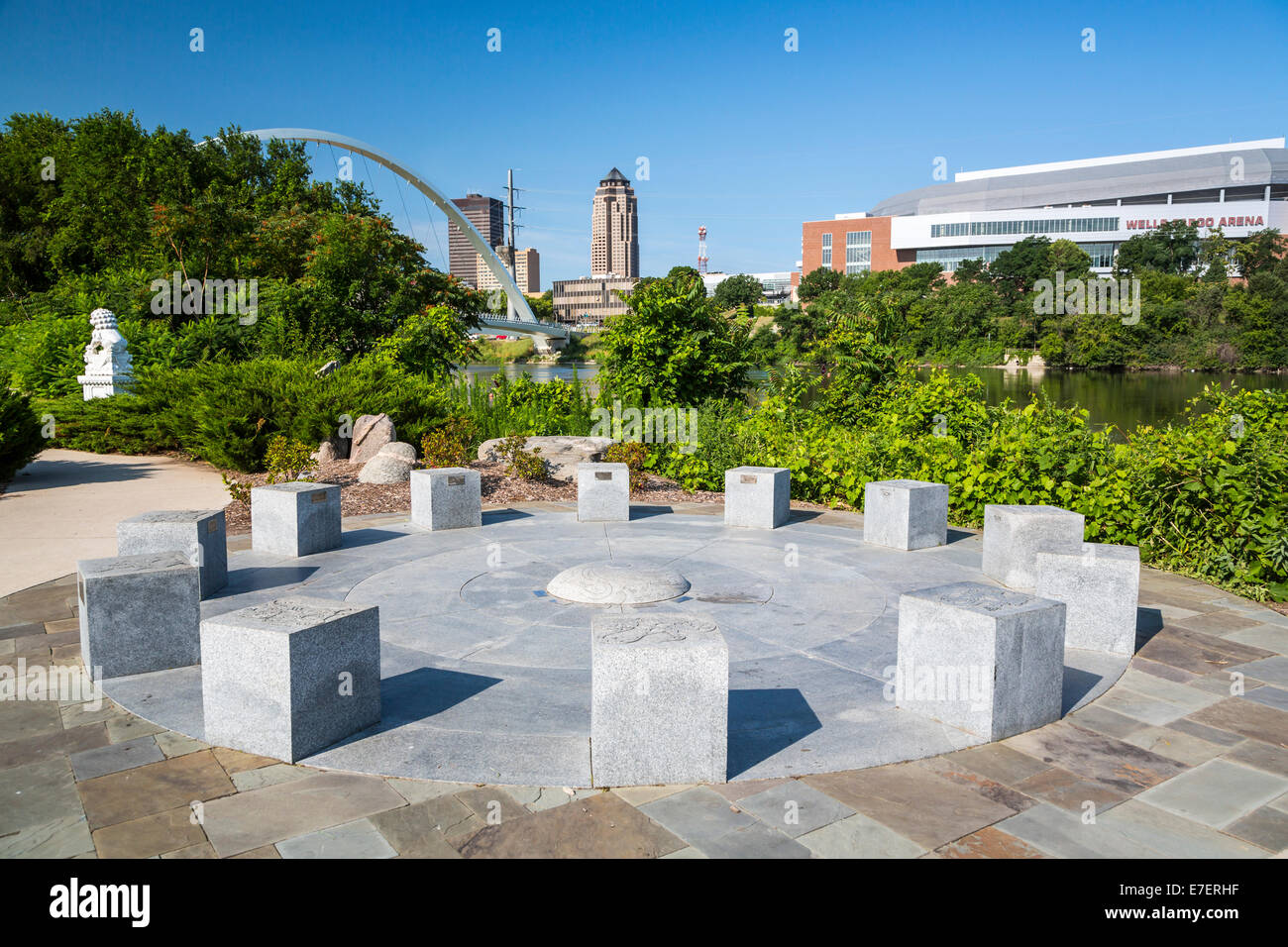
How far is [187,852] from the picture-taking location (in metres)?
3.42

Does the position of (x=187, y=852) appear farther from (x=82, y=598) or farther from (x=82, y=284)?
(x=82, y=284)

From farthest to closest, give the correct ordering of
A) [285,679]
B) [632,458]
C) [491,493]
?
[632,458] < [491,493] < [285,679]

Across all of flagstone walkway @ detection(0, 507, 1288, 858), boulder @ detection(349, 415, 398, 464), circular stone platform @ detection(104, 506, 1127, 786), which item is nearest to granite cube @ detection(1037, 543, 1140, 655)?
circular stone platform @ detection(104, 506, 1127, 786)

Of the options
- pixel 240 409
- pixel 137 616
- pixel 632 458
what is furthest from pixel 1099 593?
pixel 240 409

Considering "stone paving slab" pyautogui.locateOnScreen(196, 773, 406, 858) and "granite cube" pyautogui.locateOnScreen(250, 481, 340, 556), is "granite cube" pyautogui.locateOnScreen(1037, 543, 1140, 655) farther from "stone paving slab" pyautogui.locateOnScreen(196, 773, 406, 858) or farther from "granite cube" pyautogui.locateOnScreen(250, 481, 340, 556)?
"granite cube" pyautogui.locateOnScreen(250, 481, 340, 556)

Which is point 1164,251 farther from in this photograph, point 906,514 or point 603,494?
point 603,494

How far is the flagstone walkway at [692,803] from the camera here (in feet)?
11.5

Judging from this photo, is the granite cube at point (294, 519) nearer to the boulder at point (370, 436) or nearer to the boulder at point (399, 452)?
the boulder at point (399, 452)

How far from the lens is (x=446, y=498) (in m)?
9.86

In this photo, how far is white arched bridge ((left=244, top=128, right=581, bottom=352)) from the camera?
146 feet

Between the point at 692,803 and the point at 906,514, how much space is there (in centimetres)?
560

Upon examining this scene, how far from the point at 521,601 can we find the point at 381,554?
231cm

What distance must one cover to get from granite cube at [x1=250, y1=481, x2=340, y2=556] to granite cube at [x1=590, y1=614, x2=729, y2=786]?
5.46 metres

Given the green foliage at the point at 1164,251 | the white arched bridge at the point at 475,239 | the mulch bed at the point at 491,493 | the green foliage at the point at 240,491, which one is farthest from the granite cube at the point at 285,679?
the green foliage at the point at 1164,251
